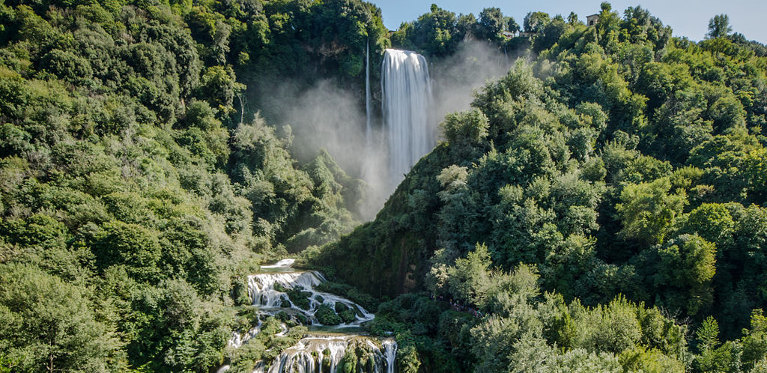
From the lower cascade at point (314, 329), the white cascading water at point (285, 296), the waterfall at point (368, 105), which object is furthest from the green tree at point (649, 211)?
the waterfall at point (368, 105)

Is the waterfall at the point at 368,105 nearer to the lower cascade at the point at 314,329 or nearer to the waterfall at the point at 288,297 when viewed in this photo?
the lower cascade at the point at 314,329

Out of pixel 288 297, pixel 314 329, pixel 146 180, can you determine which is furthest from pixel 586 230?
pixel 146 180

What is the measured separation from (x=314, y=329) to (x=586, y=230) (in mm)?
20799

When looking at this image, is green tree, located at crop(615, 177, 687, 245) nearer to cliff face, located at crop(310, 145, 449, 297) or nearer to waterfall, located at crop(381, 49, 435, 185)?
cliff face, located at crop(310, 145, 449, 297)

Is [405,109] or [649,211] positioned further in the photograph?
[405,109]

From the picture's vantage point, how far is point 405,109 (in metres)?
61.0

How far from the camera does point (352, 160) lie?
207ft

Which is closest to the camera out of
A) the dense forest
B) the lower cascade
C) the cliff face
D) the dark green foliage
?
the dense forest

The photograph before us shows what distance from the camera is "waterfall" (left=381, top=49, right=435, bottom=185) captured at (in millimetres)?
60562

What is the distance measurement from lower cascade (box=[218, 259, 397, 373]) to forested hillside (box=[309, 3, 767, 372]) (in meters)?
1.92

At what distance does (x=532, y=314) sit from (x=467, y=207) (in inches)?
422

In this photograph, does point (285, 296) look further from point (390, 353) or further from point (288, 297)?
point (390, 353)

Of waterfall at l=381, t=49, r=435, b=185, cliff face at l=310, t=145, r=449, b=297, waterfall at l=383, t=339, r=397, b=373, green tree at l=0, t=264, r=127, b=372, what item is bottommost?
waterfall at l=383, t=339, r=397, b=373

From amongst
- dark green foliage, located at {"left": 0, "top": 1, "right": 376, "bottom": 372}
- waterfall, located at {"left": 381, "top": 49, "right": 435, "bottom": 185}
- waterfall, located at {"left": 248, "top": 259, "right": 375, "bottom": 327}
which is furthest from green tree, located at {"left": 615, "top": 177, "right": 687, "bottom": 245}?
waterfall, located at {"left": 381, "top": 49, "right": 435, "bottom": 185}
